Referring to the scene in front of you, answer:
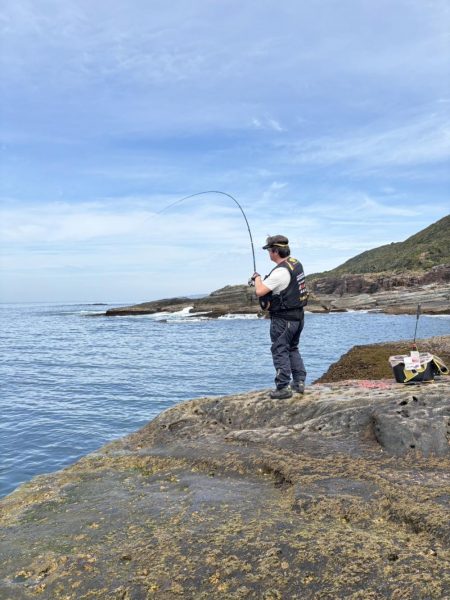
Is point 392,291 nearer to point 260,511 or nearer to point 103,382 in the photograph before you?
point 103,382

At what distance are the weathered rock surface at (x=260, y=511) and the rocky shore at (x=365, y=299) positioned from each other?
65.3m

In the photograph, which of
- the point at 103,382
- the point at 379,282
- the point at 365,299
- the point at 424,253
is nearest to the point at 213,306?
the point at 365,299

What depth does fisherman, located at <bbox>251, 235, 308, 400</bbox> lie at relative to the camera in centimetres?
768

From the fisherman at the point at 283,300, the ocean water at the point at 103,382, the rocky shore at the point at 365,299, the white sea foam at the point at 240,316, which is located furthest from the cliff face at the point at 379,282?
the fisherman at the point at 283,300

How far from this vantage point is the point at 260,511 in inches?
175

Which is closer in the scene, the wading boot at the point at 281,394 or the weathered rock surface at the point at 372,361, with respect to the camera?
the wading boot at the point at 281,394

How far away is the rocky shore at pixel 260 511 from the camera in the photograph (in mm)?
3381

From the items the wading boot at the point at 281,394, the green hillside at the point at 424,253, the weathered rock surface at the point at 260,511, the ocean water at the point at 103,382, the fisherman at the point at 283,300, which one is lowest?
the ocean water at the point at 103,382

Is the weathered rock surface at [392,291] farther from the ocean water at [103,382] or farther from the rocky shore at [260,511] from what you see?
the rocky shore at [260,511]

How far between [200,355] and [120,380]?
9.94 metres

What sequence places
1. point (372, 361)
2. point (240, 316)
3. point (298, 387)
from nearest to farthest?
point (298, 387) → point (372, 361) → point (240, 316)

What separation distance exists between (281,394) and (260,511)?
3453mm

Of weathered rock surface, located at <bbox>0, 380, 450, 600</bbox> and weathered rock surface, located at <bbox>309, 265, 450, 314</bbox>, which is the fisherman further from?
weathered rock surface, located at <bbox>309, 265, 450, 314</bbox>

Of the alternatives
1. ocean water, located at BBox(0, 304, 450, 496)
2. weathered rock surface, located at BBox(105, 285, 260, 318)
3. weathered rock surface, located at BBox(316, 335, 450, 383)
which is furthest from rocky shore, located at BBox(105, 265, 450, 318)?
weathered rock surface, located at BBox(316, 335, 450, 383)
